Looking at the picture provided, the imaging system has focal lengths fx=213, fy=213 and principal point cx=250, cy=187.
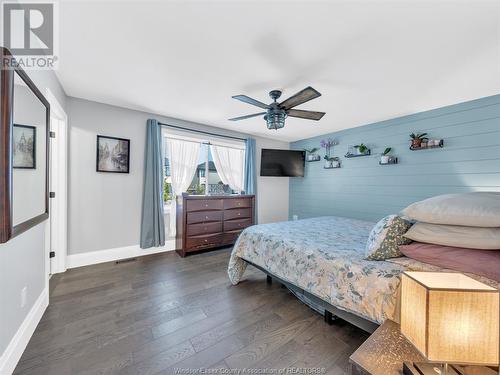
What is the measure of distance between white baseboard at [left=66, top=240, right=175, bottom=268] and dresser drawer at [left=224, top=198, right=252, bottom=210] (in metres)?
1.33

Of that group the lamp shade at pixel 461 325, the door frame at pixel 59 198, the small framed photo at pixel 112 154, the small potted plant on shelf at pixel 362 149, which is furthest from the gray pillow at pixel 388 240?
the door frame at pixel 59 198

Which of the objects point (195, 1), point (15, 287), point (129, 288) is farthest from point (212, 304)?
point (195, 1)

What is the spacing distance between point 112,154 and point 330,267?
3368 millimetres

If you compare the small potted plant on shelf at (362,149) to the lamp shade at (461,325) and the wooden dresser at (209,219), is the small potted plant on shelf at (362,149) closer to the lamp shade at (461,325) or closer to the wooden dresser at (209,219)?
the wooden dresser at (209,219)

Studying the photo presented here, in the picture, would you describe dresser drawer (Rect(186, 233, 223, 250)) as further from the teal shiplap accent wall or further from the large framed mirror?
the teal shiplap accent wall

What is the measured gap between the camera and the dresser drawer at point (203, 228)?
3574 millimetres

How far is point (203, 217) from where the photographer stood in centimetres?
371

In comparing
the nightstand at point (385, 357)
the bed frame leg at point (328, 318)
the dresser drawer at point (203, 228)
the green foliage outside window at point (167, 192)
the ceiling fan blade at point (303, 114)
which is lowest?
the bed frame leg at point (328, 318)

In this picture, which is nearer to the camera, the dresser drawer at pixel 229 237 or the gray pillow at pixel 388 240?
the gray pillow at pixel 388 240

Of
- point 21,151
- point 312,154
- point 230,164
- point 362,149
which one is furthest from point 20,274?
point 312,154

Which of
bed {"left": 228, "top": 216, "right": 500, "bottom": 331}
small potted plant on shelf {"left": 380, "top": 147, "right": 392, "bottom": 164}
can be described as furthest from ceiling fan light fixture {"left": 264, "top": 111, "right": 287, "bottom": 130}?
small potted plant on shelf {"left": 380, "top": 147, "right": 392, "bottom": 164}

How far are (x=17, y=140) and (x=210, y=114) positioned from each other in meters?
2.44

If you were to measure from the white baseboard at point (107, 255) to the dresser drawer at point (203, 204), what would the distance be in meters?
0.93

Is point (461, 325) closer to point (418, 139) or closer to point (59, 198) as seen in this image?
point (418, 139)
